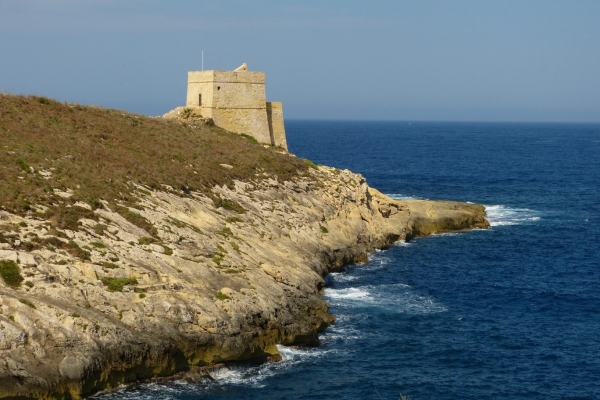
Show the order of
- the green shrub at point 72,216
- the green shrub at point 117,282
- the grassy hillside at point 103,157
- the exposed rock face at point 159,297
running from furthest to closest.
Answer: the grassy hillside at point 103,157 → the green shrub at point 72,216 → the green shrub at point 117,282 → the exposed rock face at point 159,297

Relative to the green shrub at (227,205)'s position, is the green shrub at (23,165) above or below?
above

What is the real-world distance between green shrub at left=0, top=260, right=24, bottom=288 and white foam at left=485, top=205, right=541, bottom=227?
48.5 meters

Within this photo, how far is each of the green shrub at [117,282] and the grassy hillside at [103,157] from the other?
4.99 metres

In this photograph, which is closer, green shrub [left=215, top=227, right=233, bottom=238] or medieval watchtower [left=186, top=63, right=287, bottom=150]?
green shrub [left=215, top=227, right=233, bottom=238]

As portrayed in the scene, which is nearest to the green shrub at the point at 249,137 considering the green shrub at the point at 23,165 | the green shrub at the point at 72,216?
the green shrub at the point at 23,165

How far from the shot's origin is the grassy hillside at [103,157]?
42.9 m

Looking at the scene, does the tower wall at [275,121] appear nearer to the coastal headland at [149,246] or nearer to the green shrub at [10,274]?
the coastal headland at [149,246]

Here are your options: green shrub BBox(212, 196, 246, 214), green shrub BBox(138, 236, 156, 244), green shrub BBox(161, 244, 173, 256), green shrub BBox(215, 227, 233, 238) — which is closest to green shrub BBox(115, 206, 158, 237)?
green shrub BBox(138, 236, 156, 244)

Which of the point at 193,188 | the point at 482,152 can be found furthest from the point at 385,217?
the point at 482,152

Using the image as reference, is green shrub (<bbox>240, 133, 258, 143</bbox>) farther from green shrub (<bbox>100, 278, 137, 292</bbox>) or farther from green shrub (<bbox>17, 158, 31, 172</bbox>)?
green shrub (<bbox>100, 278, 137, 292</bbox>)

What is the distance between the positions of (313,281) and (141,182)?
40.4 feet

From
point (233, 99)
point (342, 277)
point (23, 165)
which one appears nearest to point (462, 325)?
point (342, 277)

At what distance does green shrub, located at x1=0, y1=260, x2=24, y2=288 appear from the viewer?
3359 cm

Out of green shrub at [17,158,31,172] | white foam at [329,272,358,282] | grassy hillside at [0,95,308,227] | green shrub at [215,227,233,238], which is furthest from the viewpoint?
white foam at [329,272,358,282]
